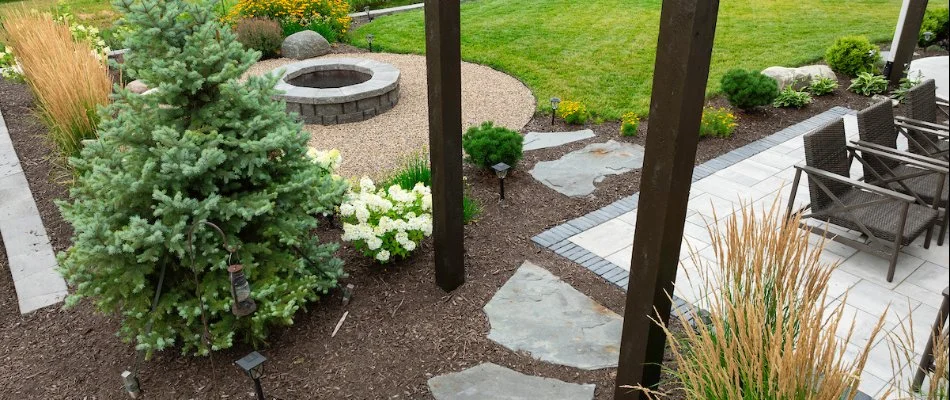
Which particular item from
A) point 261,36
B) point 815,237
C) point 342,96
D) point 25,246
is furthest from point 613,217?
point 261,36

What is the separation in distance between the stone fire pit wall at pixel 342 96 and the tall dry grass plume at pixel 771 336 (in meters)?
5.19

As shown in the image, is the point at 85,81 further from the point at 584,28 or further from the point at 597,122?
the point at 584,28

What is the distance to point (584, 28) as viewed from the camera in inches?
414

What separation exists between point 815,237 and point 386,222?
292 centimetres

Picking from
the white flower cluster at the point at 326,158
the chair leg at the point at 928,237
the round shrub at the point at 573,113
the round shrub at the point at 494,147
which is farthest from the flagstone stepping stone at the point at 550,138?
the chair leg at the point at 928,237

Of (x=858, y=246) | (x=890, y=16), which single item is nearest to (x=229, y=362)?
(x=858, y=246)

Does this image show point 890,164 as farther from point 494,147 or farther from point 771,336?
point 771,336

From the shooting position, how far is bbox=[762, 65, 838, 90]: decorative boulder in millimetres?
7125

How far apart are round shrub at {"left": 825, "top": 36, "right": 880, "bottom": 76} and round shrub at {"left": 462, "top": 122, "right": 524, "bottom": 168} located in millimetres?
4827

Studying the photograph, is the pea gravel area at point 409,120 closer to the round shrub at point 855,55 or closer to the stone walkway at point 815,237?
the stone walkway at point 815,237

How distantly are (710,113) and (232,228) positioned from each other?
4.67 m

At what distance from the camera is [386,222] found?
12.3 feet

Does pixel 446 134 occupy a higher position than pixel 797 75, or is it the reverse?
pixel 446 134

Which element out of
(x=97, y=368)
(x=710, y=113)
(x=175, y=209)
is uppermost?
(x=175, y=209)
